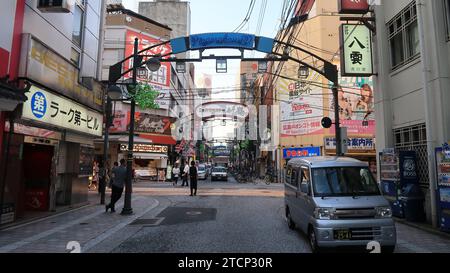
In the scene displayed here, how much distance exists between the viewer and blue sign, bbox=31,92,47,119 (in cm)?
989

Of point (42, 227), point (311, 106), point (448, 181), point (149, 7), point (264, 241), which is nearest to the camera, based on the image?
point (264, 241)

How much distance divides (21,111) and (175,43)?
6903 millimetres

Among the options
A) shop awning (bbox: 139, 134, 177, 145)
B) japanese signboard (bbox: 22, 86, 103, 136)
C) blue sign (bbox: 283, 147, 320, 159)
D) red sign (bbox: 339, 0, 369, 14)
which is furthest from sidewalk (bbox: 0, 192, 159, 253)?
shop awning (bbox: 139, 134, 177, 145)

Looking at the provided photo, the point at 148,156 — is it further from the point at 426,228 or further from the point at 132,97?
the point at 426,228

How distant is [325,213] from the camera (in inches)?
261

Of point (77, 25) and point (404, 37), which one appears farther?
point (77, 25)

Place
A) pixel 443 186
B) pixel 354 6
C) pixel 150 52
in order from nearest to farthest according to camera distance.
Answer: pixel 443 186
pixel 354 6
pixel 150 52

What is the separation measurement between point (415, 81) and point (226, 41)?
23.4ft

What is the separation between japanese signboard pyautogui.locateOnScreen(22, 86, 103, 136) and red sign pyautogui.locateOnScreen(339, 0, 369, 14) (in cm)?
1115

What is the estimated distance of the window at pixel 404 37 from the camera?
466 inches

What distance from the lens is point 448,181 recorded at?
8758 millimetres

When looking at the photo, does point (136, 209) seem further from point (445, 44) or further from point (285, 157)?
point (285, 157)

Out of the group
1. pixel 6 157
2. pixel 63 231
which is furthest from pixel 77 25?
pixel 63 231
